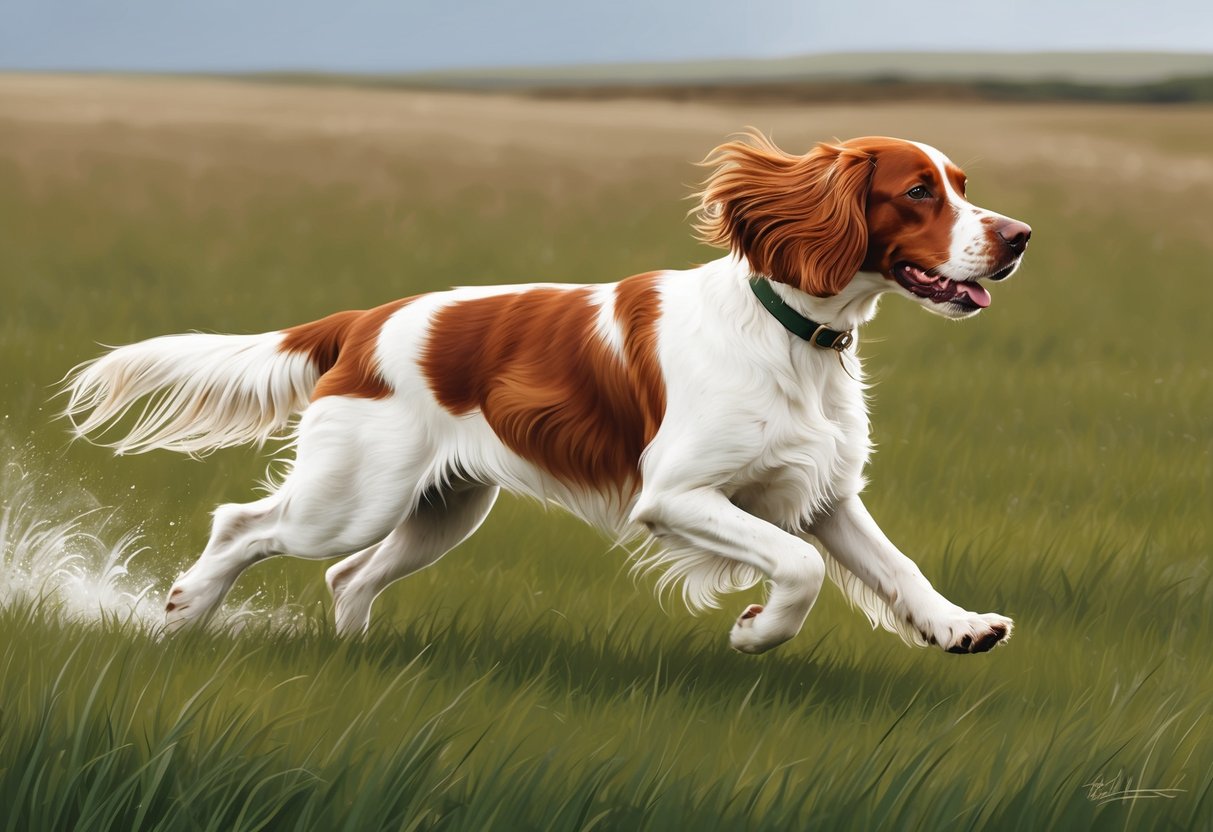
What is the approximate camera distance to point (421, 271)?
1016cm

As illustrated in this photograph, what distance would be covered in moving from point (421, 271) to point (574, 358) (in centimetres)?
622

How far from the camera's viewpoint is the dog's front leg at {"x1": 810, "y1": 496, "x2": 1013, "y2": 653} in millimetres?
3818

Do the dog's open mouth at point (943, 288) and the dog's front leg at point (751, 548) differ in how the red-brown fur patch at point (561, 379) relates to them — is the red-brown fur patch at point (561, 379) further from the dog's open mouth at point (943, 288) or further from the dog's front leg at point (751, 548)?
the dog's open mouth at point (943, 288)

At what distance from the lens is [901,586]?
13.2 ft

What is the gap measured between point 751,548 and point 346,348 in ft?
4.44

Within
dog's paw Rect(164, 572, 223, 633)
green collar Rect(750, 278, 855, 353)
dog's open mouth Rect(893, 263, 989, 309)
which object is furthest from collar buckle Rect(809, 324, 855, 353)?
dog's paw Rect(164, 572, 223, 633)

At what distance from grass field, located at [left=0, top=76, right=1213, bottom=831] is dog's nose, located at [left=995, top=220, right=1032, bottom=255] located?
2.48 feet

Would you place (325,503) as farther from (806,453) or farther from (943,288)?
(943,288)

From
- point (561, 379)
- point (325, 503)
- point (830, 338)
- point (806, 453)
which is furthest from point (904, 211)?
point (325, 503)

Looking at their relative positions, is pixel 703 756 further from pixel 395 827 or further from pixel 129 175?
pixel 129 175

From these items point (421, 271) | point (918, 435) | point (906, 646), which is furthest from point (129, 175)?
point (906, 646)

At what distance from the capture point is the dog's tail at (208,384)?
4.51 m

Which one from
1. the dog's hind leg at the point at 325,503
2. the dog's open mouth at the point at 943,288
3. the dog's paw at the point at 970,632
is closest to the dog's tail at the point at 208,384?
the dog's hind leg at the point at 325,503
